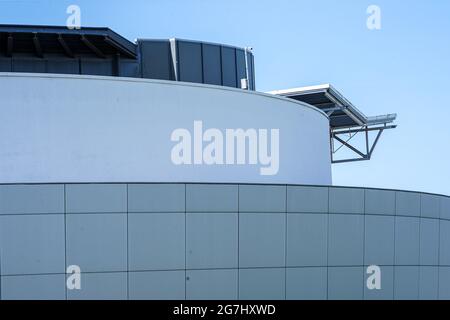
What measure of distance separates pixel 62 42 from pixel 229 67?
18.7 ft

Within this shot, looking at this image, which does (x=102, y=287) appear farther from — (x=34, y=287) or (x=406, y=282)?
(x=406, y=282)

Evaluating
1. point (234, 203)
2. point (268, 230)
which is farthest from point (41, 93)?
point (268, 230)

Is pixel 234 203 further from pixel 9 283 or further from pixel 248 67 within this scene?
pixel 248 67

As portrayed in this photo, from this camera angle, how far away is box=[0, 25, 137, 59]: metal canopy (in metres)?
13.1

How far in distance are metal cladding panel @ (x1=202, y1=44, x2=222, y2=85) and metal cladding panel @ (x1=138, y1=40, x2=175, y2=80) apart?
3.96 ft

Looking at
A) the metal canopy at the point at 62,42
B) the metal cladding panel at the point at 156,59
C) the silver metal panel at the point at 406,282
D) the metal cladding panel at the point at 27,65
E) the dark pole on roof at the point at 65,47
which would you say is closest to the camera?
the silver metal panel at the point at 406,282

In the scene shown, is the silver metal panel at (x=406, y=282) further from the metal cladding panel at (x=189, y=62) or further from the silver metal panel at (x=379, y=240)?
the metal cladding panel at (x=189, y=62)

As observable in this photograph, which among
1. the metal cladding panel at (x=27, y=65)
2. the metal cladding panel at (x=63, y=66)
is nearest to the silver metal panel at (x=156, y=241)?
the metal cladding panel at (x=63, y=66)

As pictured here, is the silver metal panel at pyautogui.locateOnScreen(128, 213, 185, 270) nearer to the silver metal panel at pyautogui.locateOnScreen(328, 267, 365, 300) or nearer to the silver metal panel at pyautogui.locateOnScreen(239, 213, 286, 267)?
the silver metal panel at pyautogui.locateOnScreen(239, 213, 286, 267)

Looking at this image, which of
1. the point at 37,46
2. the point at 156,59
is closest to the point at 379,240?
the point at 156,59

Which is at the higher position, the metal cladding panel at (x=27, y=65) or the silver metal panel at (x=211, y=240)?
the metal cladding panel at (x=27, y=65)

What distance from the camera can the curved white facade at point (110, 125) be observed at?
434 inches

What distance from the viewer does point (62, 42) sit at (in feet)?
44.2

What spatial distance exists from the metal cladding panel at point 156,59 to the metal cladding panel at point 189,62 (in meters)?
0.34
